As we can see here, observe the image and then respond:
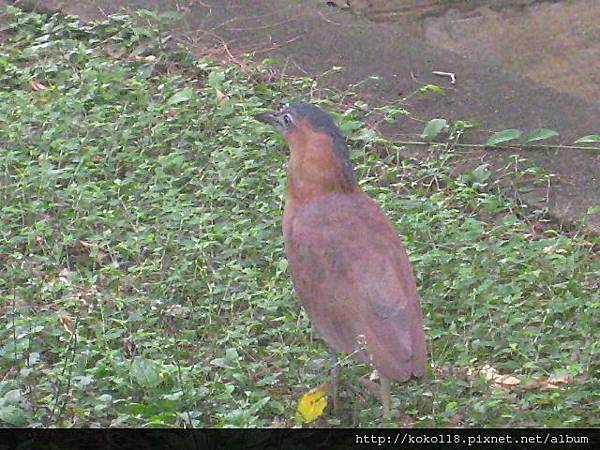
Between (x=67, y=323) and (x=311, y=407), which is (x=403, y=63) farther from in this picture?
(x=311, y=407)

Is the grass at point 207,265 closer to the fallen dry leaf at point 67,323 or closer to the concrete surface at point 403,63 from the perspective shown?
the fallen dry leaf at point 67,323

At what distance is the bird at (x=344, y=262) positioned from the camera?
4.49 meters

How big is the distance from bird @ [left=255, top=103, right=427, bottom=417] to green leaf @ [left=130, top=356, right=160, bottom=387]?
23.5 inches

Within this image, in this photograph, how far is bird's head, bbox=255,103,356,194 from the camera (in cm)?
520

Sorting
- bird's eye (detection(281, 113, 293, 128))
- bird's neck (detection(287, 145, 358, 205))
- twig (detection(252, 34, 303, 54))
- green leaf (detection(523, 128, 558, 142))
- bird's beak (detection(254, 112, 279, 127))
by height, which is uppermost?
bird's eye (detection(281, 113, 293, 128))

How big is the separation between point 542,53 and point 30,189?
3906 mm

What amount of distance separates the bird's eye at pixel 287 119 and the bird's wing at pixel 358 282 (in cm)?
44

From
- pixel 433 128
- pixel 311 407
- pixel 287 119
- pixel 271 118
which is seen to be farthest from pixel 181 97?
pixel 311 407

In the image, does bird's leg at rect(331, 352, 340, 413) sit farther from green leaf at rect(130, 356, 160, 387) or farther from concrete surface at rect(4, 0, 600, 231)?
concrete surface at rect(4, 0, 600, 231)

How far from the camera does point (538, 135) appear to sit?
680 centimetres

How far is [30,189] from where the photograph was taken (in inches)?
246

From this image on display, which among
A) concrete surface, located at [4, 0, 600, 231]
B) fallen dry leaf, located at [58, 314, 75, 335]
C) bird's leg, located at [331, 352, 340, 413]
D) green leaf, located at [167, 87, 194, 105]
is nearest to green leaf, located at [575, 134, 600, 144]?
concrete surface, located at [4, 0, 600, 231]

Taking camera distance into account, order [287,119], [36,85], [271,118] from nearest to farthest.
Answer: [287,119]
[271,118]
[36,85]

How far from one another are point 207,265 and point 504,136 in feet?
6.25
